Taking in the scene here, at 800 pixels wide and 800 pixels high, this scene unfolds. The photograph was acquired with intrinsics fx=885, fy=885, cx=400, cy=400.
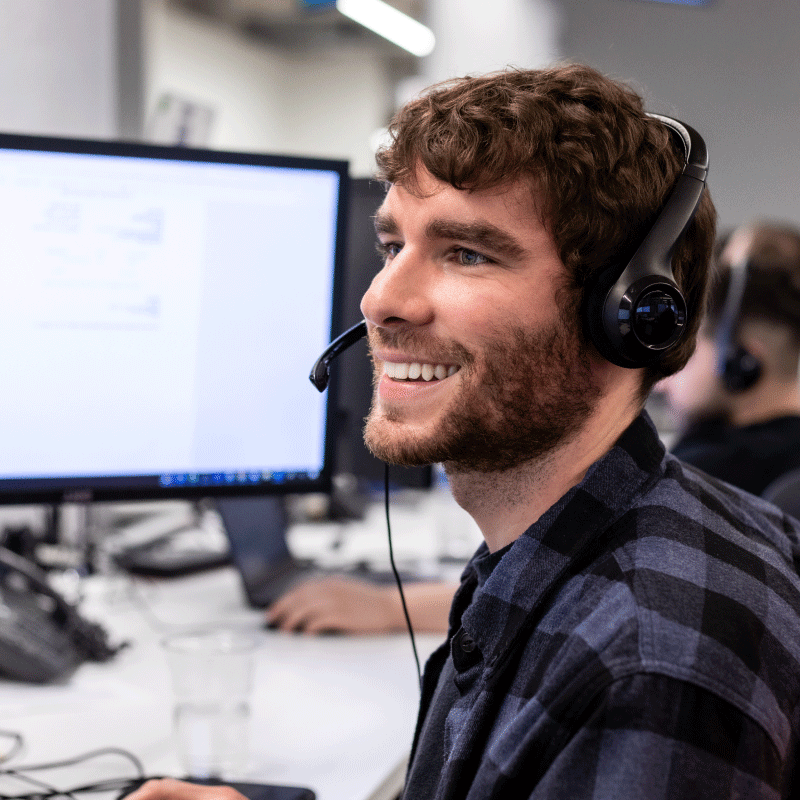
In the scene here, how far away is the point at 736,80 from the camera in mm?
3201

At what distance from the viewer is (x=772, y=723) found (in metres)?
0.45

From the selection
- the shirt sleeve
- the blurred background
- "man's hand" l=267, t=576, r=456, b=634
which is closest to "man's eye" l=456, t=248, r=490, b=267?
the shirt sleeve

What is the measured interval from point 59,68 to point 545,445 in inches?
49.5

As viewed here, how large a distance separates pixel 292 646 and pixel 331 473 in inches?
8.7

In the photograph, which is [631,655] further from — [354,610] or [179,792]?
[354,610]

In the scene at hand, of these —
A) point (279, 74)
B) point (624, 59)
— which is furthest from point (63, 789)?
point (279, 74)

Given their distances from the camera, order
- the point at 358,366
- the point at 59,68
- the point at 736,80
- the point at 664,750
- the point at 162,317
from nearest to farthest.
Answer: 1. the point at 664,750
2. the point at 162,317
3. the point at 358,366
4. the point at 59,68
5. the point at 736,80

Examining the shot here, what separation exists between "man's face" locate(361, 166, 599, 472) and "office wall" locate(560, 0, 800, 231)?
2.70 meters

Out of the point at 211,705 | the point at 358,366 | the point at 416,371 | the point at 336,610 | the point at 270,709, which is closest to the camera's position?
the point at 416,371

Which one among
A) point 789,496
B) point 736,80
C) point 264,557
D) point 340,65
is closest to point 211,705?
point 264,557

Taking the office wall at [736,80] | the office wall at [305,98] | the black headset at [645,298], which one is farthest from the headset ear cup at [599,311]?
the office wall at [305,98]

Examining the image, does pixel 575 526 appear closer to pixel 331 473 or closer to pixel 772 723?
pixel 772 723

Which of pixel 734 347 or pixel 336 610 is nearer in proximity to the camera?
pixel 336 610

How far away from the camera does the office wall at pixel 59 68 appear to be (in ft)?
4.61
